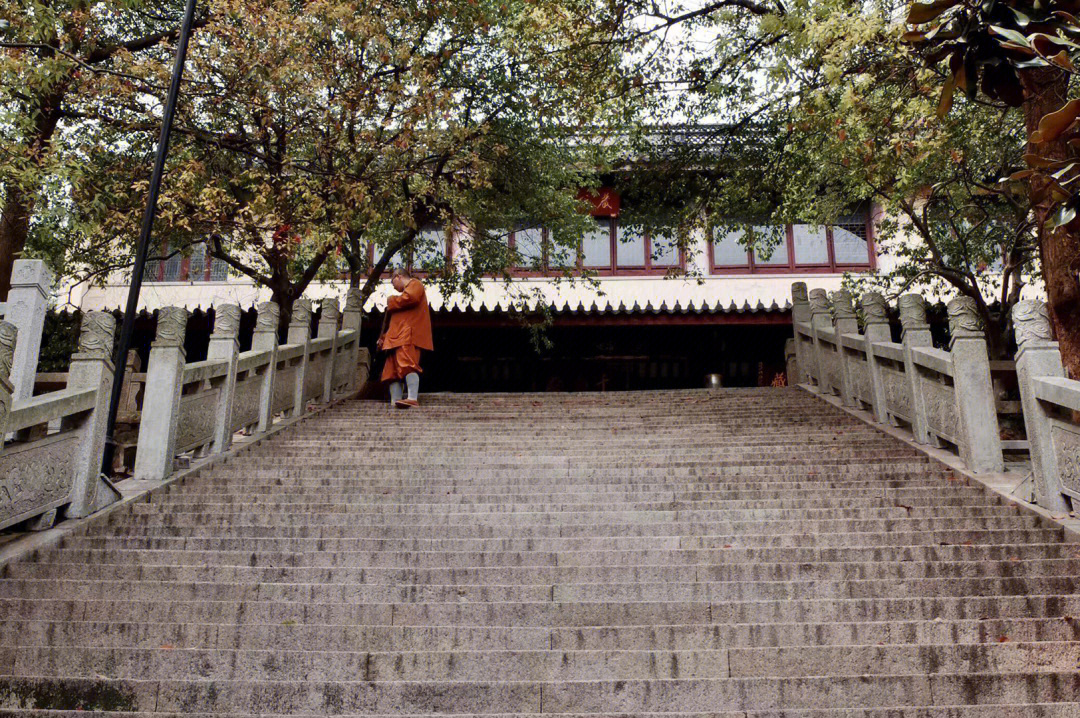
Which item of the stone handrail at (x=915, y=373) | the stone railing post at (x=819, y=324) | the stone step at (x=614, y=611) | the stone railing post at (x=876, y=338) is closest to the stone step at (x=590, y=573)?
the stone step at (x=614, y=611)

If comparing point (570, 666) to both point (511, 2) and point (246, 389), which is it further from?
point (511, 2)

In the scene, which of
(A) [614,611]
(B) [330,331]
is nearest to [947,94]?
(A) [614,611]

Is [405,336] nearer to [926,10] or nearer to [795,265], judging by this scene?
[926,10]

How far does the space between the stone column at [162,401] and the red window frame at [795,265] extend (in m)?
10.2

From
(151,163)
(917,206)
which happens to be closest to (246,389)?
(151,163)

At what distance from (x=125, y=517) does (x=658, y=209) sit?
823 cm

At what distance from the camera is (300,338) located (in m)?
9.06

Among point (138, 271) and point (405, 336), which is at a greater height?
point (405, 336)

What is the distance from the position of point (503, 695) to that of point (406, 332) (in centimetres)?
667

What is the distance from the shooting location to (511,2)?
9.15 m

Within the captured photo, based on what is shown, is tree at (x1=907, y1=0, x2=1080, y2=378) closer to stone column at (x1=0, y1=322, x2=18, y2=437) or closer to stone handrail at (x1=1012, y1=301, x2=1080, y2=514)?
stone handrail at (x1=1012, y1=301, x2=1080, y2=514)

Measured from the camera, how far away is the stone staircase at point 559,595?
310cm

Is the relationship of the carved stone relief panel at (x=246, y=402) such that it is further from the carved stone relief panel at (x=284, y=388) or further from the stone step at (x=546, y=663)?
the stone step at (x=546, y=663)

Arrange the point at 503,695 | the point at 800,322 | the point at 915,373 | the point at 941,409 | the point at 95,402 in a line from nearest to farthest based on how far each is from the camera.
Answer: the point at 503,695 → the point at 95,402 → the point at 941,409 → the point at 915,373 → the point at 800,322
